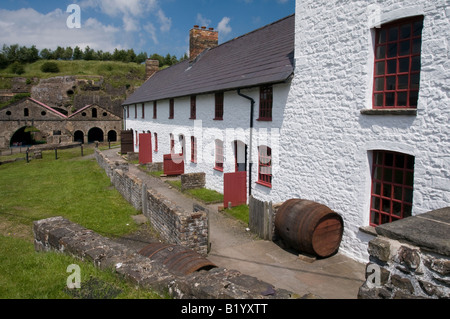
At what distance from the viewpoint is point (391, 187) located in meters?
7.64

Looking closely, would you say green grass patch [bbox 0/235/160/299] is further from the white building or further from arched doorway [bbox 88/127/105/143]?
arched doorway [bbox 88/127/105/143]

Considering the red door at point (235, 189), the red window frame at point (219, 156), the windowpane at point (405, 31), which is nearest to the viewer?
the windowpane at point (405, 31)

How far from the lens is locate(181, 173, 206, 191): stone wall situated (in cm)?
1595

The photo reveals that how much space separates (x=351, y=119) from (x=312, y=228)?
9.61ft

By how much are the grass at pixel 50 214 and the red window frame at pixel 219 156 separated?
4.43 metres

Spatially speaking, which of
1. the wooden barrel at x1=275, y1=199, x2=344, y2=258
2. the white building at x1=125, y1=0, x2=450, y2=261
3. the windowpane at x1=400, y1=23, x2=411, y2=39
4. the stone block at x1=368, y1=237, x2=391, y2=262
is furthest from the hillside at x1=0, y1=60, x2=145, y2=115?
the stone block at x1=368, y1=237, x2=391, y2=262

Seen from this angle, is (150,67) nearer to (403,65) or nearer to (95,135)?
(95,135)

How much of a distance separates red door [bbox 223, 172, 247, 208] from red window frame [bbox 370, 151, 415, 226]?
5824 millimetres

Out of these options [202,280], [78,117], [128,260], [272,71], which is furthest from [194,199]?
[78,117]

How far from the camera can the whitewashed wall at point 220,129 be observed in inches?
439

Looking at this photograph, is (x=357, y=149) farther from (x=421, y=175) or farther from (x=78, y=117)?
(x=78, y=117)

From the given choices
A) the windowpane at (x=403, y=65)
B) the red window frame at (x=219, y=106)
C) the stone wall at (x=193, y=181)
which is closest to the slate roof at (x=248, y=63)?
the red window frame at (x=219, y=106)

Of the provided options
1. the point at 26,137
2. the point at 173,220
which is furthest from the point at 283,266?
the point at 26,137

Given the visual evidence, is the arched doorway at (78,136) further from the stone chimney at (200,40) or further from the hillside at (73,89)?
the stone chimney at (200,40)
